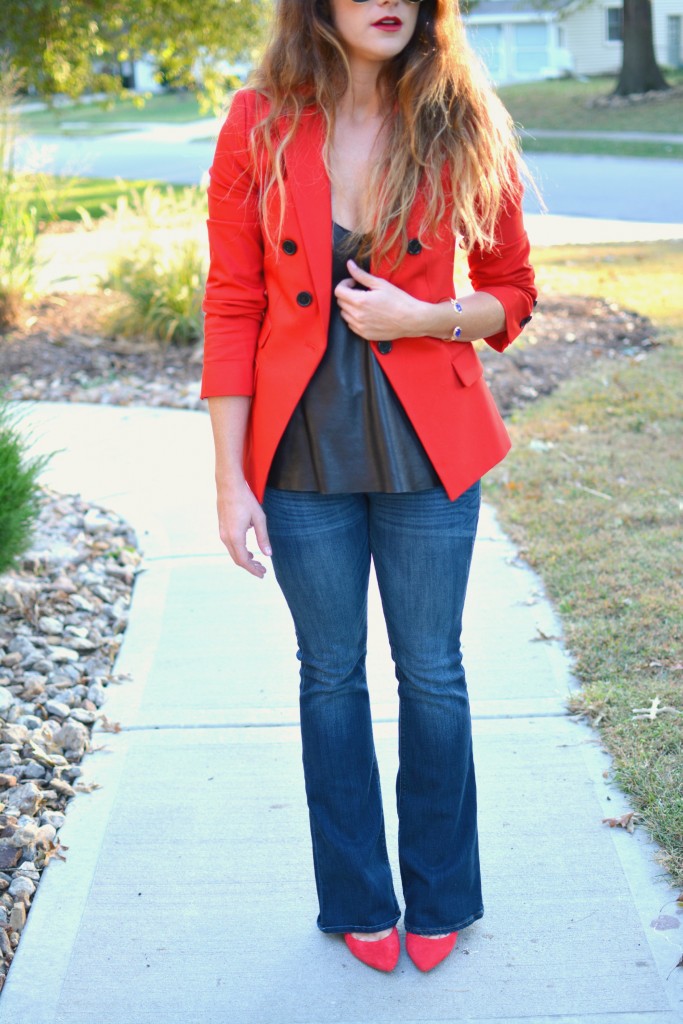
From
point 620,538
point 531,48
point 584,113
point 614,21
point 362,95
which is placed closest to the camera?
point 362,95

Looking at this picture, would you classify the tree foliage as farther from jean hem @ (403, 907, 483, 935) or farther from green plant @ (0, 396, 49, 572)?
jean hem @ (403, 907, 483, 935)

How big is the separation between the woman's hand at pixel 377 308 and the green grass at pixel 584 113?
2090cm

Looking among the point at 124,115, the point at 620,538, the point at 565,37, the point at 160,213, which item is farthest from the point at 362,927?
the point at 565,37

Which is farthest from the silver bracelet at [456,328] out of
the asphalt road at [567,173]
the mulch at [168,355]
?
the asphalt road at [567,173]

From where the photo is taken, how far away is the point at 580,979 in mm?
2477

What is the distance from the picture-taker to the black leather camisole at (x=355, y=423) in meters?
2.20

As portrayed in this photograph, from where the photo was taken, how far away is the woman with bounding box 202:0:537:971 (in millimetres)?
2166

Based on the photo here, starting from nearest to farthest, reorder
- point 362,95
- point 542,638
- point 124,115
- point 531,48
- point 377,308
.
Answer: point 377,308
point 362,95
point 542,638
point 124,115
point 531,48

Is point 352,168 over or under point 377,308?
over

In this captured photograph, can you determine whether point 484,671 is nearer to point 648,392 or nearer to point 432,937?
point 432,937

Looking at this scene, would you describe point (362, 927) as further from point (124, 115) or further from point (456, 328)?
point (124, 115)

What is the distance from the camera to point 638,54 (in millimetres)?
25281

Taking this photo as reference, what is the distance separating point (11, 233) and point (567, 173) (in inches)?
435

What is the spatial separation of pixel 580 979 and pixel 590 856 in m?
0.45
